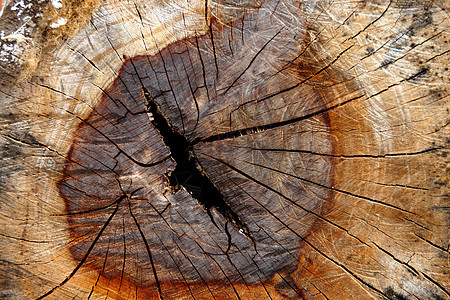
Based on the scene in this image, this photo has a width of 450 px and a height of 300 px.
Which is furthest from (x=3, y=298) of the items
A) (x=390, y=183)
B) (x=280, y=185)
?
(x=390, y=183)

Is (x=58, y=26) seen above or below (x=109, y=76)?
above

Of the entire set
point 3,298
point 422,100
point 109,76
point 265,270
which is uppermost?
point 109,76

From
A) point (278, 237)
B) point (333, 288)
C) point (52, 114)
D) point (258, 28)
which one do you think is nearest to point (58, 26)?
point (52, 114)

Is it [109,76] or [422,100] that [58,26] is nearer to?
[109,76]

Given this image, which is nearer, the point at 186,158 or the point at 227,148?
the point at 227,148

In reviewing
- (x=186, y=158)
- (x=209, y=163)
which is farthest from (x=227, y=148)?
(x=186, y=158)

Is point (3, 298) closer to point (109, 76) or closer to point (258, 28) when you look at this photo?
point (109, 76)

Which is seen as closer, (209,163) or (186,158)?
(209,163)

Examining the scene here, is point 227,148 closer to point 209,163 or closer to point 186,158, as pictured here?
point 209,163
